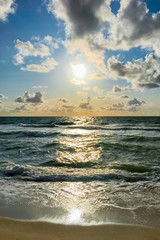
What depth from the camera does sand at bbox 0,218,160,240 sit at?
264 centimetres

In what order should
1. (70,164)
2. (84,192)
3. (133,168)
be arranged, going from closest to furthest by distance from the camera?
(84,192) < (133,168) < (70,164)

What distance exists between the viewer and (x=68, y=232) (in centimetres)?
278

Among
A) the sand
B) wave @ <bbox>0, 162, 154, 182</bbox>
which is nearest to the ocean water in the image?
wave @ <bbox>0, 162, 154, 182</bbox>

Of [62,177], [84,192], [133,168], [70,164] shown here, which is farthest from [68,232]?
[70,164]

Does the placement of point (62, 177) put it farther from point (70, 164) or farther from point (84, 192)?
point (70, 164)

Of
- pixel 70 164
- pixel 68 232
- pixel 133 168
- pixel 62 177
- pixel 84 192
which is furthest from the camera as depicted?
pixel 70 164

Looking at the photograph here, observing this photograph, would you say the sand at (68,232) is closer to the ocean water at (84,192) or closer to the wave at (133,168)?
the ocean water at (84,192)

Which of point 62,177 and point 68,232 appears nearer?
point 68,232

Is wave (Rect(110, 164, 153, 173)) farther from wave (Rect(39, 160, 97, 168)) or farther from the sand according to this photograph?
the sand

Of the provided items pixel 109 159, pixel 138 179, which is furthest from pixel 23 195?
pixel 109 159

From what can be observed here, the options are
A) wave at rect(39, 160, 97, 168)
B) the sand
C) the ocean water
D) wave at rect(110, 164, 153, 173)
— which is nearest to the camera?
the sand

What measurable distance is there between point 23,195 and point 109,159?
18.0 feet

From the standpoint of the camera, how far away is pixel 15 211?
355 cm

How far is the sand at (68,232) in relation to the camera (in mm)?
2643
